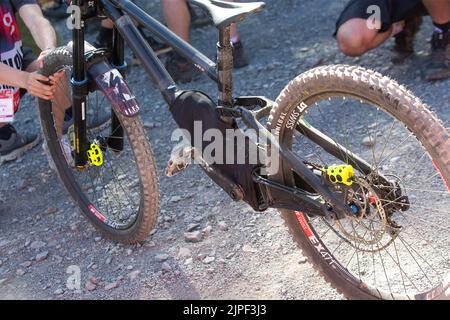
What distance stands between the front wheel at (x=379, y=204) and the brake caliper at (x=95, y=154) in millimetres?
1077

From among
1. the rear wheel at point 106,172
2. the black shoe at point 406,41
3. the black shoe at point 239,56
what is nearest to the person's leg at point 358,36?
the black shoe at point 406,41

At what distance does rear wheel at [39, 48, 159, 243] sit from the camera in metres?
3.11

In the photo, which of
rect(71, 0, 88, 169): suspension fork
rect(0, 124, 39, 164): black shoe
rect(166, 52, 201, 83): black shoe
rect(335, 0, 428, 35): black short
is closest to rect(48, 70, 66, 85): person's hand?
rect(71, 0, 88, 169): suspension fork

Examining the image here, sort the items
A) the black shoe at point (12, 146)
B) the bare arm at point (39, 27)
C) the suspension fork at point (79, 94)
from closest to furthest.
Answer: the suspension fork at point (79, 94) < the bare arm at point (39, 27) < the black shoe at point (12, 146)

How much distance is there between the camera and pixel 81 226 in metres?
3.75

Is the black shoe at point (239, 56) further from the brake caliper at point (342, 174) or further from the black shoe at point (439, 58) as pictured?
the brake caliper at point (342, 174)

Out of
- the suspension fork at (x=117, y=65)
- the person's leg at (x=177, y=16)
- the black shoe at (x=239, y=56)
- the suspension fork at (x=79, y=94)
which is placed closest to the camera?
the suspension fork at (x=79, y=94)

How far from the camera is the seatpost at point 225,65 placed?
266 centimetres

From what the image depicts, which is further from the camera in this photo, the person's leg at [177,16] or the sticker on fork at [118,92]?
the person's leg at [177,16]

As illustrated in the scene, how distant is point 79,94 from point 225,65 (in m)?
0.91

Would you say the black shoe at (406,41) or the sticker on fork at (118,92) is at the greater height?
the sticker on fork at (118,92)

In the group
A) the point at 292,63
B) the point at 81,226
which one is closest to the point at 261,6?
the point at 81,226

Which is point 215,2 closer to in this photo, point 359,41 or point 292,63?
point 359,41

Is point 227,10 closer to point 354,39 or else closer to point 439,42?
point 354,39
